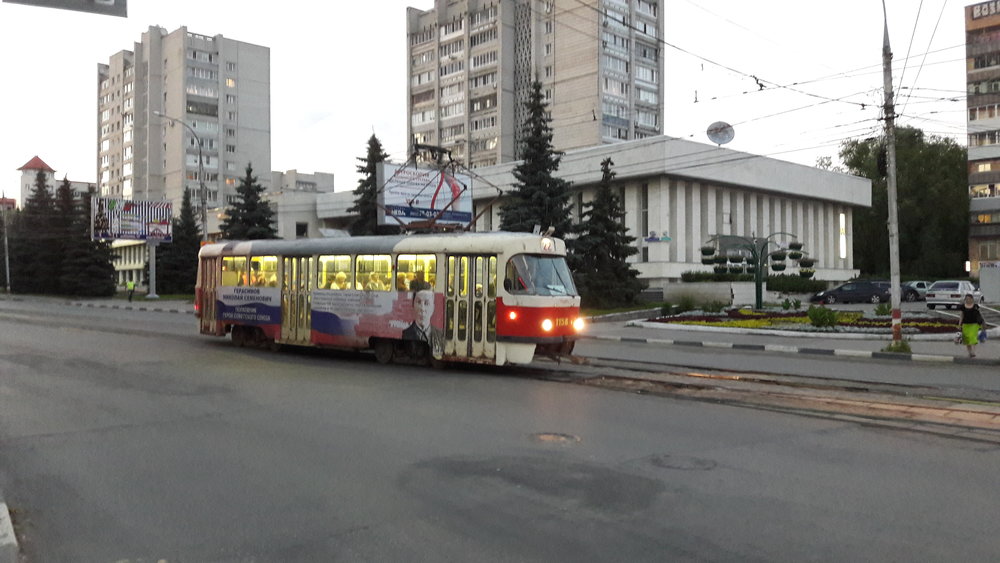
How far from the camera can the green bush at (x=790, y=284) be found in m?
52.8

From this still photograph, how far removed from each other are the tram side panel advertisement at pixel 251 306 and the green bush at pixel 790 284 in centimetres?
4049

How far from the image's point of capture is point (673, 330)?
94.7 feet

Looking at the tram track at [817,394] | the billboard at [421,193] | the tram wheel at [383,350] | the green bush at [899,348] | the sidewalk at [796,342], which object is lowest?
the tram track at [817,394]

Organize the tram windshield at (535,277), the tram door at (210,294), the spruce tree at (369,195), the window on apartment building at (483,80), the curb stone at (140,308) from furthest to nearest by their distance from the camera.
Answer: the window on apartment building at (483,80) → the spruce tree at (369,195) → the curb stone at (140,308) → the tram door at (210,294) → the tram windshield at (535,277)

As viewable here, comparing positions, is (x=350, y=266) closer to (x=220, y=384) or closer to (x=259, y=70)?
(x=220, y=384)

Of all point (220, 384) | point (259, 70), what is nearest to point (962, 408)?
point (220, 384)

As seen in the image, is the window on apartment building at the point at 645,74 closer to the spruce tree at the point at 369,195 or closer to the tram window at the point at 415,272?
the spruce tree at the point at 369,195

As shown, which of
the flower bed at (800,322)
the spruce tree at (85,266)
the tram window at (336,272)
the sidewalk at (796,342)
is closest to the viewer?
the tram window at (336,272)

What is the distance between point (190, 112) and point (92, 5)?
110m

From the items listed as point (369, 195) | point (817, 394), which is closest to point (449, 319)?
point (817, 394)

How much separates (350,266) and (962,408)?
38.4 ft

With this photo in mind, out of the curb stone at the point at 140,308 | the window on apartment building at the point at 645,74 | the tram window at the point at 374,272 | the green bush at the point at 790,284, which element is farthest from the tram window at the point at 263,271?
the window on apartment building at the point at 645,74

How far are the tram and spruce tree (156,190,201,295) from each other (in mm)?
48607

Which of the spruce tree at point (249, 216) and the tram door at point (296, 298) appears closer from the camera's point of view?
the tram door at point (296, 298)
